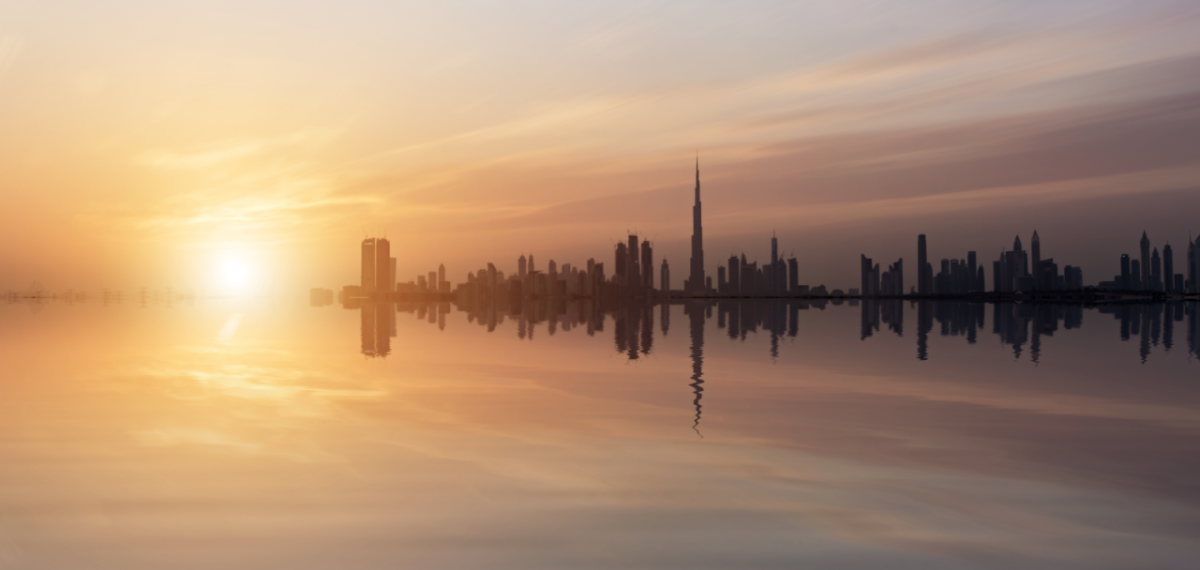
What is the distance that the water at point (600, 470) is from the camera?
11297 mm

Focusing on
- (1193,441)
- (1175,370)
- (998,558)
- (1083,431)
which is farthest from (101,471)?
(1175,370)

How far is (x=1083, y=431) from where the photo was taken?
68.2 feet

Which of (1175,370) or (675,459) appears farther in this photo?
(1175,370)

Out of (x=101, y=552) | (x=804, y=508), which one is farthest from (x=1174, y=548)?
(x=101, y=552)

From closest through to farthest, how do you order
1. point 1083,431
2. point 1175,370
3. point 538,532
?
point 538,532
point 1083,431
point 1175,370

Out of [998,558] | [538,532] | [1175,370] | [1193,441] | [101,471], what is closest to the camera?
[998,558]

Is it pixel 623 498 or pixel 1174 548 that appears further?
pixel 623 498

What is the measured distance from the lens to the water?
11.3m

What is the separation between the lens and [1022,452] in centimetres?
1778

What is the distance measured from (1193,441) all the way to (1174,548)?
10.2 meters

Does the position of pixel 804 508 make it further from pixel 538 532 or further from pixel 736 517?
pixel 538 532

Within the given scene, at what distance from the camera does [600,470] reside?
16.1m

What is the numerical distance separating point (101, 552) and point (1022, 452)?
17322 mm

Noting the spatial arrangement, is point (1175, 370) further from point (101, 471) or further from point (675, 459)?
point (101, 471)
